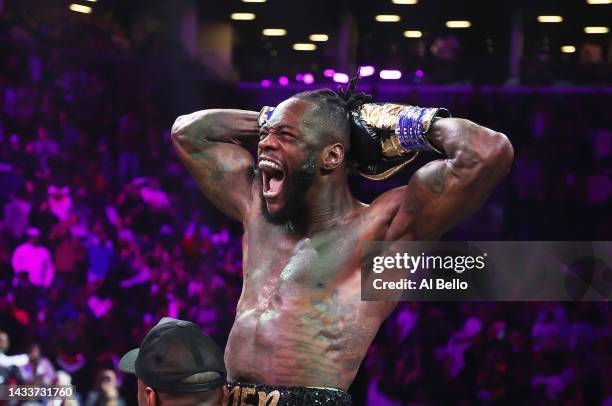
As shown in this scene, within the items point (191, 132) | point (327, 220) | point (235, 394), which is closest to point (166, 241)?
point (191, 132)

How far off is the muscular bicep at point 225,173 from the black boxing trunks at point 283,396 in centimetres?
54

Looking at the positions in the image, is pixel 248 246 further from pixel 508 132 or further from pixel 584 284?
pixel 508 132

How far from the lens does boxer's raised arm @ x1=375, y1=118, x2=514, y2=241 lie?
247cm

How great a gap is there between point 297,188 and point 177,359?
0.95 metres

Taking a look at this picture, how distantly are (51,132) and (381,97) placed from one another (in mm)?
2322

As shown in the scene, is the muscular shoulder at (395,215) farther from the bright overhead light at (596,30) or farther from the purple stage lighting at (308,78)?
the bright overhead light at (596,30)

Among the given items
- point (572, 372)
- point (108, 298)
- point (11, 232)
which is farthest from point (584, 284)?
point (11, 232)

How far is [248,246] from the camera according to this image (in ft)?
9.17

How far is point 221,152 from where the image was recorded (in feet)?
9.69

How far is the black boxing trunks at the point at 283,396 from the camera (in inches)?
98.6

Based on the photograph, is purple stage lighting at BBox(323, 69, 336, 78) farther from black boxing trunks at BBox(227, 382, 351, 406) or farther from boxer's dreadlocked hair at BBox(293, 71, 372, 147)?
black boxing trunks at BBox(227, 382, 351, 406)

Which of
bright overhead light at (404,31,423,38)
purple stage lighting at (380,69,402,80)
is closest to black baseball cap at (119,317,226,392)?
purple stage lighting at (380,69,402,80)

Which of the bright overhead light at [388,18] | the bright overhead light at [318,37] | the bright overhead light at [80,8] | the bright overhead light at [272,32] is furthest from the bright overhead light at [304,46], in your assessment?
the bright overhead light at [80,8]

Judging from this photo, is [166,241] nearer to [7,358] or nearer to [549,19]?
[7,358]
